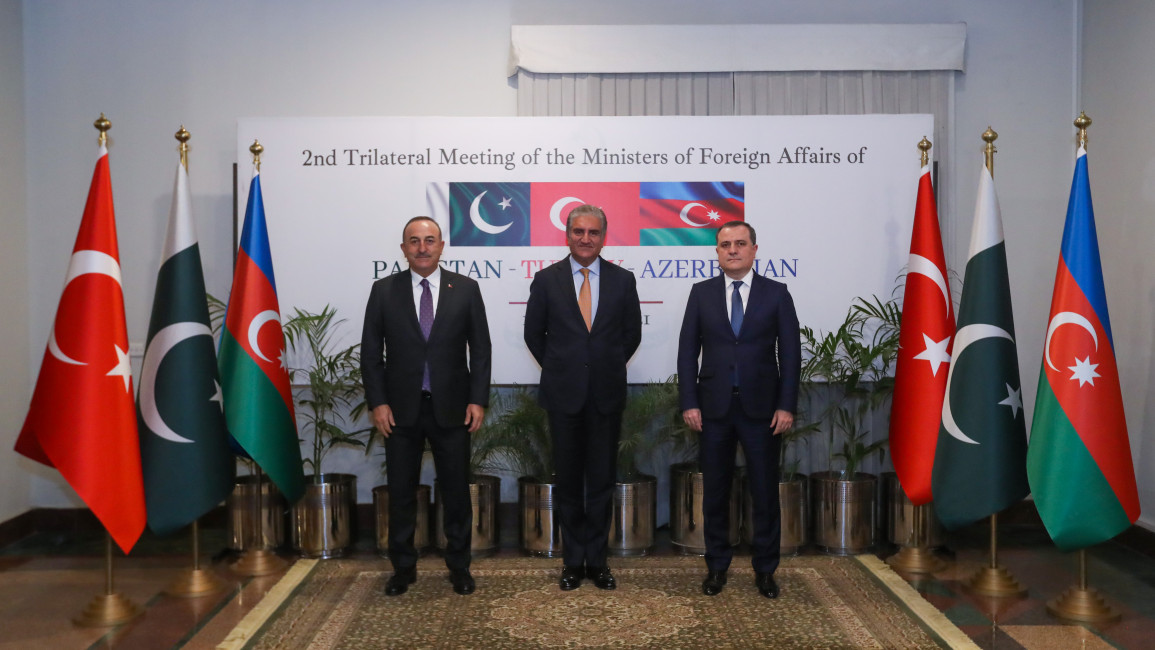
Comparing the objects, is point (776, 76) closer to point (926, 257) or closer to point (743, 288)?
point (926, 257)

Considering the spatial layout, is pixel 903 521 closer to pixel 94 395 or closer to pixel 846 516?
pixel 846 516

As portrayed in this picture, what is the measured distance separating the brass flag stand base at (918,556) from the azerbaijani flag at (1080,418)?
35.0 inches

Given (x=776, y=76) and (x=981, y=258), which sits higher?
(x=776, y=76)

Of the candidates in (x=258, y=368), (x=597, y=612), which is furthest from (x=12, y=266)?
(x=597, y=612)

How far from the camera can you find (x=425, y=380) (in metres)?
3.94

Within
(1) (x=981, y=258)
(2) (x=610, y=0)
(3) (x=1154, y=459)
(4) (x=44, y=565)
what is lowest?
(4) (x=44, y=565)

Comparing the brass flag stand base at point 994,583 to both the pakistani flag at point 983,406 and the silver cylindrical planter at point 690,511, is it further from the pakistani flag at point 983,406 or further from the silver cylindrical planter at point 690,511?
the silver cylindrical planter at point 690,511

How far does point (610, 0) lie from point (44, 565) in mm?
4323

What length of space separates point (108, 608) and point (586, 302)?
2.32 m

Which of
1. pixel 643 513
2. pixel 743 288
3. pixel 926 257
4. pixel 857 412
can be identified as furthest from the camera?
pixel 857 412

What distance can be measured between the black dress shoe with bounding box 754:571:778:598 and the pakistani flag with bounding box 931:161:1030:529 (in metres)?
0.82

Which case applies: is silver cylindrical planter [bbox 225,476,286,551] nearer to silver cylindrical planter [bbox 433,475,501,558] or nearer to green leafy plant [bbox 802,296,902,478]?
silver cylindrical planter [bbox 433,475,501,558]

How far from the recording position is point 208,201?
5.37 meters

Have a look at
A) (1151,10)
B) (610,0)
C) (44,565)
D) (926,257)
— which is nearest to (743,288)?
(926,257)
